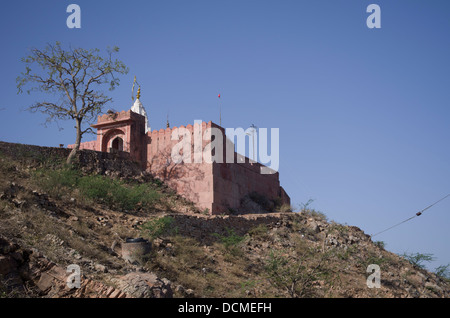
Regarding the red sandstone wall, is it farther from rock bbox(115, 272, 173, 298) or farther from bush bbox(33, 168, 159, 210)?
rock bbox(115, 272, 173, 298)

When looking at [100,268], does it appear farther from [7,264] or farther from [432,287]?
[432,287]

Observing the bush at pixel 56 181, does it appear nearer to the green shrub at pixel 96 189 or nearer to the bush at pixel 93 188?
the bush at pixel 93 188

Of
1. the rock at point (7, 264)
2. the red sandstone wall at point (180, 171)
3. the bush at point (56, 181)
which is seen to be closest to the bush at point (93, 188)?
the bush at point (56, 181)

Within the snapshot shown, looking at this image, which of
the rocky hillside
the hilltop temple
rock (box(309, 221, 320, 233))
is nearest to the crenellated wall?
the hilltop temple

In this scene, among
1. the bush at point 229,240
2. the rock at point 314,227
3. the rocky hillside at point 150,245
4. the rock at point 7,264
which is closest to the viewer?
the rock at point 7,264

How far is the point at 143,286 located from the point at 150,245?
2.76 metres

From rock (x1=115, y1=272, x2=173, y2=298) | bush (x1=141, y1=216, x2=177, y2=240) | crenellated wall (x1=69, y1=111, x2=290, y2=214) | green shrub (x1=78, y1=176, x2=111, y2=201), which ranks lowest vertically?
rock (x1=115, y1=272, x2=173, y2=298)

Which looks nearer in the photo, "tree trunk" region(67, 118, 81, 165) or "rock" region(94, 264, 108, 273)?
"rock" region(94, 264, 108, 273)

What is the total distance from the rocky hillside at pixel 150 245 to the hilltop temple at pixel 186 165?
58cm

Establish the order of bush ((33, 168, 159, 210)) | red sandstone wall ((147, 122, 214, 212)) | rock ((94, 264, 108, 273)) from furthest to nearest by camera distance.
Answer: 1. red sandstone wall ((147, 122, 214, 212))
2. bush ((33, 168, 159, 210))
3. rock ((94, 264, 108, 273))

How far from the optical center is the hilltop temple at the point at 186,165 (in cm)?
1627

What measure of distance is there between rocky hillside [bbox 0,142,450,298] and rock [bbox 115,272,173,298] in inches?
0.7

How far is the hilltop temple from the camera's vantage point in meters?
16.3

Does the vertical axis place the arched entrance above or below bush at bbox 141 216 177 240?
above
